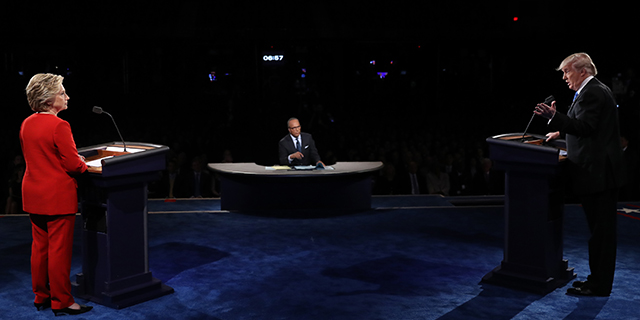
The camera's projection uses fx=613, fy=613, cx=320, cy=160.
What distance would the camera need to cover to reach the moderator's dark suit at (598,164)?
10.4 feet

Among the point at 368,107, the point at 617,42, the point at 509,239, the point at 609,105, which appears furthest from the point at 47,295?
the point at 368,107

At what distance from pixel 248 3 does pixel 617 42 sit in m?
8.18

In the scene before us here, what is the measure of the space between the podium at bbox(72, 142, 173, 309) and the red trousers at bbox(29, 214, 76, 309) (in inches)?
7.4

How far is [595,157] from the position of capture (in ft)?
10.5

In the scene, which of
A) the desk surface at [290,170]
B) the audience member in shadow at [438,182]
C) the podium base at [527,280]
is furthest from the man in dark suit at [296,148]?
the podium base at [527,280]

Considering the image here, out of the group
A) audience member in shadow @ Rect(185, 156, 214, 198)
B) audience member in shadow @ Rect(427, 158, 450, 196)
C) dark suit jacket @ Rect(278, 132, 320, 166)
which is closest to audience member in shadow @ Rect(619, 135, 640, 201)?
audience member in shadow @ Rect(427, 158, 450, 196)

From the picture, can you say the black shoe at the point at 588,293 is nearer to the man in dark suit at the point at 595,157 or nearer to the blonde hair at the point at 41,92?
the man in dark suit at the point at 595,157

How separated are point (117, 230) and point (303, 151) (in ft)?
11.4

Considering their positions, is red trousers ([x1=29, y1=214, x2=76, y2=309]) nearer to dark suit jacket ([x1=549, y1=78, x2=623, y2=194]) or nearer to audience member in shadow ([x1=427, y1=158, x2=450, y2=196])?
dark suit jacket ([x1=549, y1=78, x2=623, y2=194])

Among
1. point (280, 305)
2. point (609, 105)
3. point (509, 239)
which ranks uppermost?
point (609, 105)

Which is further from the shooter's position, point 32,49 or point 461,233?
point 32,49

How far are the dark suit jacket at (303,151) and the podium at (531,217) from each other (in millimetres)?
3175

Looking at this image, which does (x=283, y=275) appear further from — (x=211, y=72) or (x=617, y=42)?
(x=211, y=72)

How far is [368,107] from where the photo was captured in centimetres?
1727
